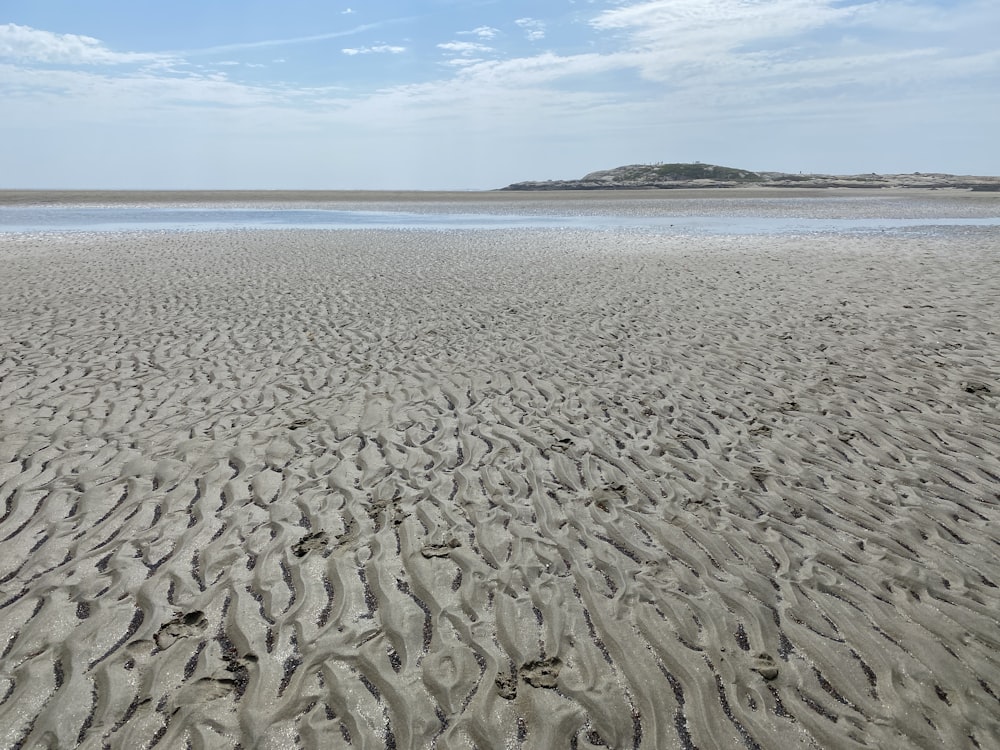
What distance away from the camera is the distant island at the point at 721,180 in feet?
344

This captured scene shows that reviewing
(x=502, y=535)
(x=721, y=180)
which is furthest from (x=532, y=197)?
(x=502, y=535)

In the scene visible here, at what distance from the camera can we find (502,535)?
5.98 m

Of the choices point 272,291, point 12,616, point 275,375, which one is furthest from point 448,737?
point 272,291

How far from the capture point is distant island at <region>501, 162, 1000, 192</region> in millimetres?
105000

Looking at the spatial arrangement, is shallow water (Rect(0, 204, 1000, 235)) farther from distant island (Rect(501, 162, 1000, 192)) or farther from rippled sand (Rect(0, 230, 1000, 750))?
distant island (Rect(501, 162, 1000, 192))

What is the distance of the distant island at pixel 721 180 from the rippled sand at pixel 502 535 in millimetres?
104111

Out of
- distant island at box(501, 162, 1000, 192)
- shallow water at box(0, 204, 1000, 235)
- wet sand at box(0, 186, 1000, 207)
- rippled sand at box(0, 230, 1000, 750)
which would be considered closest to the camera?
rippled sand at box(0, 230, 1000, 750)

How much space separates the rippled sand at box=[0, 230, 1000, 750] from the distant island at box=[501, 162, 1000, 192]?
104111mm

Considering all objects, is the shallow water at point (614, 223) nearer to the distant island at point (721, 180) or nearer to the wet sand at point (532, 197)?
the wet sand at point (532, 197)

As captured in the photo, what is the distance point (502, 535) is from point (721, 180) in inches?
4725

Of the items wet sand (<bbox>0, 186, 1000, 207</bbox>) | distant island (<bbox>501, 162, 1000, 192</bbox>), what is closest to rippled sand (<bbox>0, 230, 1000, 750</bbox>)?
wet sand (<bbox>0, 186, 1000, 207</bbox>)

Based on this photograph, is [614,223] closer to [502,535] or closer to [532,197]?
[502,535]

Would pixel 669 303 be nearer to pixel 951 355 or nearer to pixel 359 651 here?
pixel 951 355

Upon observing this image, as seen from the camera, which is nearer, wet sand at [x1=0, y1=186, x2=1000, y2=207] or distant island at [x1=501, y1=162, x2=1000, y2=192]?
wet sand at [x1=0, y1=186, x2=1000, y2=207]
